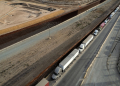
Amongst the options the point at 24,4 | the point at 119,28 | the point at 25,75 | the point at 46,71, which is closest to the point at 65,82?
the point at 46,71

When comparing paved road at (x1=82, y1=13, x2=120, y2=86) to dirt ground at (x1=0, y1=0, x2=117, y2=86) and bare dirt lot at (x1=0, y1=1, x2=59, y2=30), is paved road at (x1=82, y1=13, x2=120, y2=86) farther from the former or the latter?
bare dirt lot at (x1=0, y1=1, x2=59, y2=30)

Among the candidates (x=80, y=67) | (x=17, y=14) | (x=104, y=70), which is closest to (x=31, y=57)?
(x=80, y=67)

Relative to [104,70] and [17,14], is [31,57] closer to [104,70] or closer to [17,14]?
[104,70]

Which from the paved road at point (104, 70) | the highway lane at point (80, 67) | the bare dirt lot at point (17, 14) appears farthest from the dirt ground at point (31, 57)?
the bare dirt lot at point (17, 14)

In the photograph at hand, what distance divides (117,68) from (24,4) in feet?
172

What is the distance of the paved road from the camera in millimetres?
14852

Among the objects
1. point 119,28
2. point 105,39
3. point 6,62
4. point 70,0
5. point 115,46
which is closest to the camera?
point 6,62

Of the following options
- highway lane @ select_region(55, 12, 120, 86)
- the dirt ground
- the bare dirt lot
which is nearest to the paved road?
highway lane @ select_region(55, 12, 120, 86)

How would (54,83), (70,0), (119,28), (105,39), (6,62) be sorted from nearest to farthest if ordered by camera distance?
(54,83) < (6,62) < (105,39) < (119,28) < (70,0)

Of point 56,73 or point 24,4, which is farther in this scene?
point 24,4

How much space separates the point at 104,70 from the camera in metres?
16.8

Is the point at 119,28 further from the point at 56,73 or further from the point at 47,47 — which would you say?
the point at 56,73

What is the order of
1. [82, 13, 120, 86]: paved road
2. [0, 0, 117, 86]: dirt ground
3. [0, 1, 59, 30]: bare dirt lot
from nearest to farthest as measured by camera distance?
[82, 13, 120, 86]: paved road → [0, 0, 117, 86]: dirt ground → [0, 1, 59, 30]: bare dirt lot

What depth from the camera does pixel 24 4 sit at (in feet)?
169
